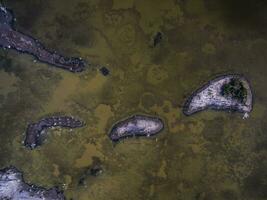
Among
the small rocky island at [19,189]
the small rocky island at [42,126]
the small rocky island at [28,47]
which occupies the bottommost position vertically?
the small rocky island at [19,189]

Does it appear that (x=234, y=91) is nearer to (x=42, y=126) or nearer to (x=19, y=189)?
(x=42, y=126)

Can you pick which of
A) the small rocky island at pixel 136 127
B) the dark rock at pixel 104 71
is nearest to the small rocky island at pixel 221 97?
the small rocky island at pixel 136 127

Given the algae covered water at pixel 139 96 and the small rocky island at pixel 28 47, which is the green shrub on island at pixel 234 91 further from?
the small rocky island at pixel 28 47

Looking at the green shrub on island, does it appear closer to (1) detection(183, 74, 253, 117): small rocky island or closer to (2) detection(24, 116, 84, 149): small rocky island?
(1) detection(183, 74, 253, 117): small rocky island

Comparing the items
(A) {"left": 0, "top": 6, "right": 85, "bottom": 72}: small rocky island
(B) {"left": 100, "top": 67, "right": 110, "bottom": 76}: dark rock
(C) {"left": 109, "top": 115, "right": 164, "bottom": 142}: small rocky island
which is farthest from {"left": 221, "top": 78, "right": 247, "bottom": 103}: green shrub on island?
(A) {"left": 0, "top": 6, "right": 85, "bottom": 72}: small rocky island

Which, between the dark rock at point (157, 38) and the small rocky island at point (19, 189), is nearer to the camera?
the small rocky island at point (19, 189)

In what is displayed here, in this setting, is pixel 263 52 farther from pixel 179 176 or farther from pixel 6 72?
pixel 6 72

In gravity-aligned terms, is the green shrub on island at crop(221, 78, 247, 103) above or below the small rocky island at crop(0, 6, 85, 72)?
below
